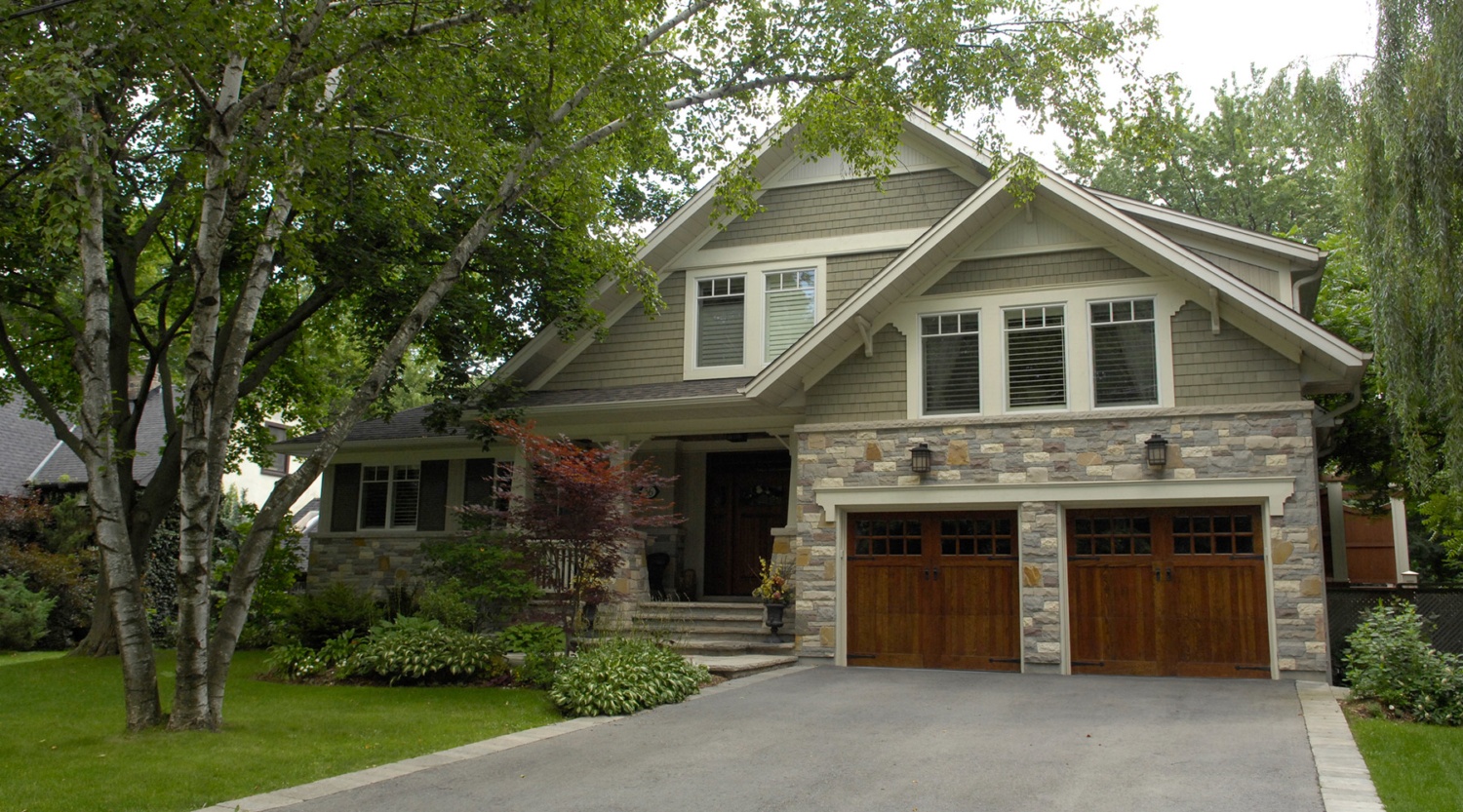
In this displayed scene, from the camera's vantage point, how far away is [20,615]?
1786 centimetres

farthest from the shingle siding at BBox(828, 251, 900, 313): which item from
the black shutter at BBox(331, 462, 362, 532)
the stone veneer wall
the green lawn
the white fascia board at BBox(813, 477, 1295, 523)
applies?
the black shutter at BBox(331, 462, 362, 532)

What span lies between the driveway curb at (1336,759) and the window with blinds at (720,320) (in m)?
8.02

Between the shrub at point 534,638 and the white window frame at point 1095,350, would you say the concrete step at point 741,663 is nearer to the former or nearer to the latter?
the shrub at point 534,638

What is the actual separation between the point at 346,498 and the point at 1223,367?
12.7 m

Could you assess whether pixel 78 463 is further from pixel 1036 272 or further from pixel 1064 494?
pixel 1064 494

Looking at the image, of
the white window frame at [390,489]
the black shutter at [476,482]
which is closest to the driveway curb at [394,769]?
the black shutter at [476,482]

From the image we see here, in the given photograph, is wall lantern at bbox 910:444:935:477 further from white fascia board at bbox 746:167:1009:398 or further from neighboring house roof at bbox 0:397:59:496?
neighboring house roof at bbox 0:397:59:496

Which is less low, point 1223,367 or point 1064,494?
point 1223,367

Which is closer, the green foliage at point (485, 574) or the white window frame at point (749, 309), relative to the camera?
the green foliage at point (485, 574)

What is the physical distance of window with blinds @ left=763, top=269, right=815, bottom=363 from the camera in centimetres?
1466

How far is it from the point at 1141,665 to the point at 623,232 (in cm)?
775

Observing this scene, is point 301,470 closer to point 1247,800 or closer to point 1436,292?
point 1247,800

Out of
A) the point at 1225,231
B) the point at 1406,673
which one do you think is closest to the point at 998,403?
the point at 1225,231

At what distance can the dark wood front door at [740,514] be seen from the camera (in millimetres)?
16047
